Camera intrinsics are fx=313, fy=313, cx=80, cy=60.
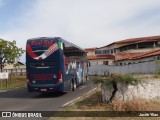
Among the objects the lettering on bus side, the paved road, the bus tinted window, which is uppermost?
the lettering on bus side

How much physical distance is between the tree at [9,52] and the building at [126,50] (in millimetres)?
20875

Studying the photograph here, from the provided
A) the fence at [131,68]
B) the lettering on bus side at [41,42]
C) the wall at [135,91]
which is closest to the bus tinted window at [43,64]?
the lettering on bus side at [41,42]

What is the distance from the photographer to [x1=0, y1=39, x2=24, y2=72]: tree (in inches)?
1997

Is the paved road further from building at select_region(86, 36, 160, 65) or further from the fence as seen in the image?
building at select_region(86, 36, 160, 65)

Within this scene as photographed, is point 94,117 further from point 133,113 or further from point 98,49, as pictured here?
point 98,49

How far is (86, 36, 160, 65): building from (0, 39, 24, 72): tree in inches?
822

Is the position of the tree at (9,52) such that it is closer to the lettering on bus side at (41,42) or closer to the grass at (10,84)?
the grass at (10,84)

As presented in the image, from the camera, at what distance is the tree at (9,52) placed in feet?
166

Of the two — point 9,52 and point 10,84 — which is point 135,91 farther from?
point 9,52

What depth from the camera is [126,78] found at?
43.7 ft

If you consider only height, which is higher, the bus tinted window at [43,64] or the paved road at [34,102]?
the bus tinted window at [43,64]

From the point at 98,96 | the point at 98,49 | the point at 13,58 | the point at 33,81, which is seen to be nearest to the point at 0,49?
the point at 13,58

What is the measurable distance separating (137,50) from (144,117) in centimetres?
6380

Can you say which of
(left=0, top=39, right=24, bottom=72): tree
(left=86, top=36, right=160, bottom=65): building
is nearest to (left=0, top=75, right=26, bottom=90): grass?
(left=0, top=39, right=24, bottom=72): tree
